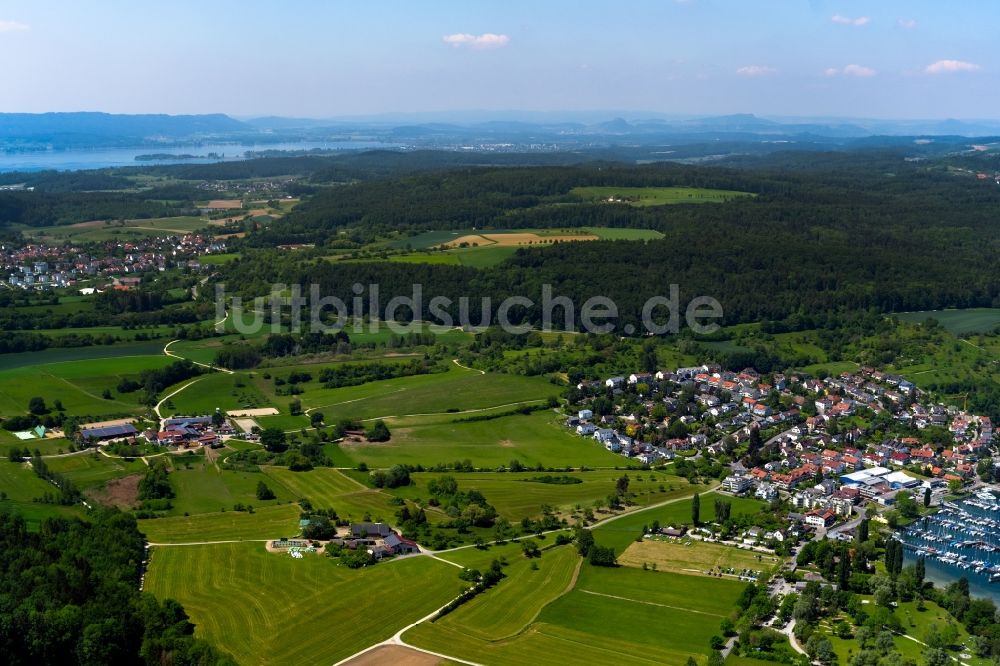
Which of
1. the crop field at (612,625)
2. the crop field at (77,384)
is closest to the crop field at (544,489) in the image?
the crop field at (612,625)

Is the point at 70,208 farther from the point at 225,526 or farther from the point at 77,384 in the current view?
the point at 225,526

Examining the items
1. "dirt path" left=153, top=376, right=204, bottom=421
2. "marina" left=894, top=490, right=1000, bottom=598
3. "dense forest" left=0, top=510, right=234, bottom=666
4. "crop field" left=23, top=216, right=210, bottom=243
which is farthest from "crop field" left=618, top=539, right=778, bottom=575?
"crop field" left=23, top=216, right=210, bottom=243

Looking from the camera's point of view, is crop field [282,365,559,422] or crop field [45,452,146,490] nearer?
crop field [45,452,146,490]

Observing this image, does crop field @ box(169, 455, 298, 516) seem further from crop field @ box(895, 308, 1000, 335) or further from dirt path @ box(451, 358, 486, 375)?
crop field @ box(895, 308, 1000, 335)

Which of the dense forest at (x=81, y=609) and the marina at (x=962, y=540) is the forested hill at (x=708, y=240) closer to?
the marina at (x=962, y=540)

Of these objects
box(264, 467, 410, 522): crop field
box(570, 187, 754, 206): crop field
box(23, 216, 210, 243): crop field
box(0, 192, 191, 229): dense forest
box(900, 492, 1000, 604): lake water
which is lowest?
box(900, 492, 1000, 604): lake water

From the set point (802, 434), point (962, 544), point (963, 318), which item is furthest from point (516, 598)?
point (963, 318)

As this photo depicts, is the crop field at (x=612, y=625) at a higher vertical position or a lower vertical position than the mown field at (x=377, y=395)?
lower

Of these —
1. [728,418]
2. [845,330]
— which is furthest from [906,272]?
[728,418]

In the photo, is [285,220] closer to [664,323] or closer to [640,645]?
[664,323]
